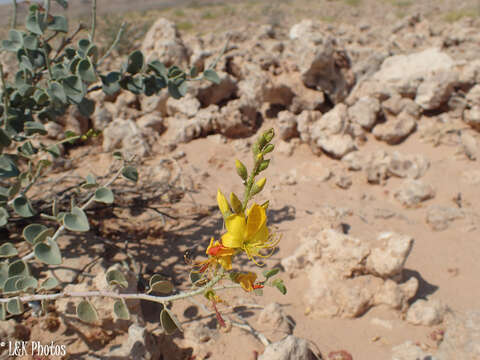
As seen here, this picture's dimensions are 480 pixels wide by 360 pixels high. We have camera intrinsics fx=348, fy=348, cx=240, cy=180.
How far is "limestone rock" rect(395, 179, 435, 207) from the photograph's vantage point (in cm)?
300

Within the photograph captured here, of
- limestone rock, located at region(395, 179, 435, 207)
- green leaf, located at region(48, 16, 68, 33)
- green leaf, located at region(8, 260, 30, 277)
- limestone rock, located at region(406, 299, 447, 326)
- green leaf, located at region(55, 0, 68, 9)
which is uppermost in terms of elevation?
green leaf, located at region(55, 0, 68, 9)

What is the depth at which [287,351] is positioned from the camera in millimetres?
1414

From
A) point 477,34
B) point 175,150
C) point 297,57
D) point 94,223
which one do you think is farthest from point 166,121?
point 477,34

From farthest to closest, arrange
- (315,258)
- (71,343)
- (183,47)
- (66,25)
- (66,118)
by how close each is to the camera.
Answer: (183,47), (66,118), (315,258), (66,25), (71,343)

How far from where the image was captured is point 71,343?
1594 millimetres

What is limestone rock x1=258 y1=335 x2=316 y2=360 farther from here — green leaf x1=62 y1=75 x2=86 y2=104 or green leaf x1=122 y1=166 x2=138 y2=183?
green leaf x1=62 y1=75 x2=86 y2=104

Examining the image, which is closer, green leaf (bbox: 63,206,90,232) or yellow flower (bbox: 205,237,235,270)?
yellow flower (bbox: 205,237,235,270)

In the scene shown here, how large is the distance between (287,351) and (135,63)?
5.42 ft

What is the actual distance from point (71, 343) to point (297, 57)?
3582 millimetres

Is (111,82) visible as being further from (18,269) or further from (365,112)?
(365,112)

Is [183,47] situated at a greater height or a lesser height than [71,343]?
greater

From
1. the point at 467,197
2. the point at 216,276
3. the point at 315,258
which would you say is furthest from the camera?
the point at 467,197

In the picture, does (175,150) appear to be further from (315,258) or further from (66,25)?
(315,258)

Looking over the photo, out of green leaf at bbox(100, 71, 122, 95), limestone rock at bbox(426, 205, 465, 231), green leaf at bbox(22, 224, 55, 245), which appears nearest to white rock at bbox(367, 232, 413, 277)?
limestone rock at bbox(426, 205, 465, 231)
